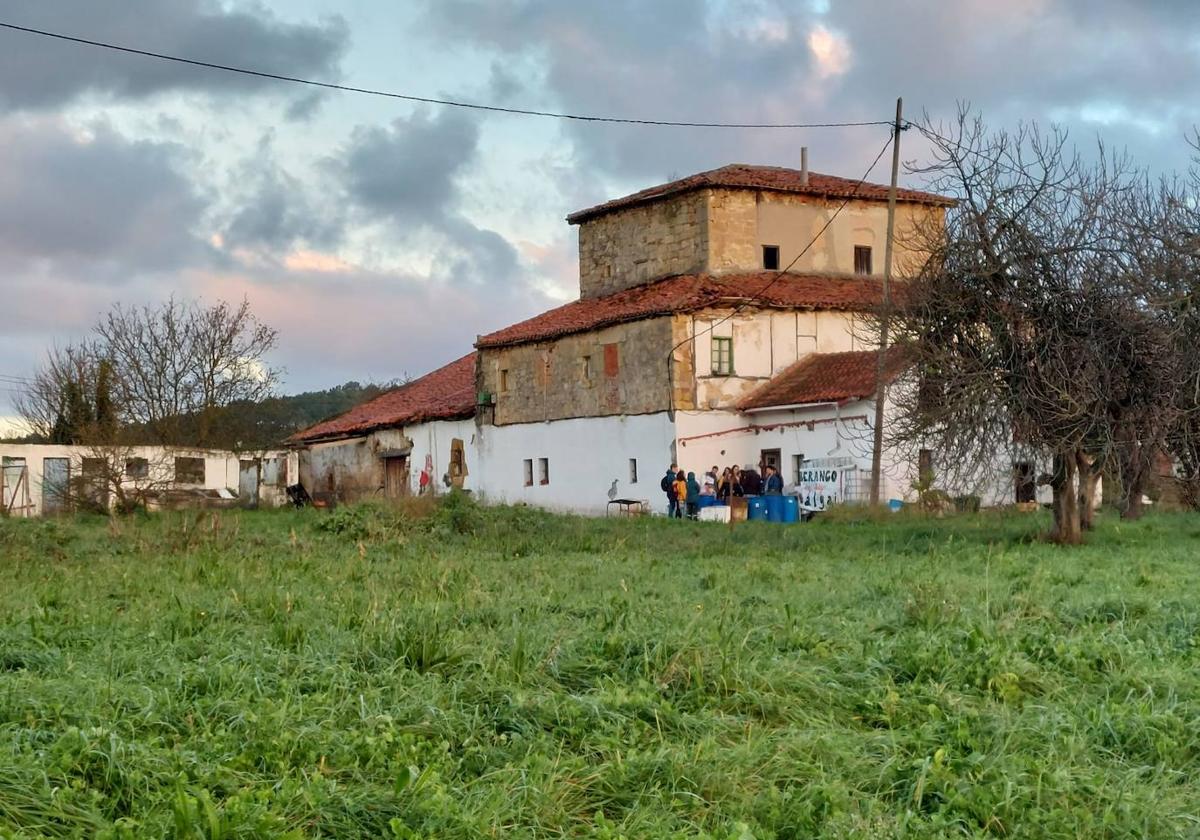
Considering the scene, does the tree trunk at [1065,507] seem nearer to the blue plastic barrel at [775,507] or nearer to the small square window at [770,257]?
the blue plastic barrel at [775,507]

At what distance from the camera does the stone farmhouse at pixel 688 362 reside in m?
36.0

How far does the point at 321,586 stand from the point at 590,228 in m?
34.1

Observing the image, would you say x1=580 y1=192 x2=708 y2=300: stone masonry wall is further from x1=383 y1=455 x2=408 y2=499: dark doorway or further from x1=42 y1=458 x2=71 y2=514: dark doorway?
x1=42 y1=458 x2=71 y2=514: dark doorway

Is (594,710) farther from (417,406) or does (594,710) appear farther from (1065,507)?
(417,406)

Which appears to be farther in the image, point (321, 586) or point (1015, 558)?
point (1015, 558)

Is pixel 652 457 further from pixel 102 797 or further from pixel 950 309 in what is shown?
pixel 102 797

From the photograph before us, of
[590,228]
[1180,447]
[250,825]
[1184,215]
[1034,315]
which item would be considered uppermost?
[590,228]

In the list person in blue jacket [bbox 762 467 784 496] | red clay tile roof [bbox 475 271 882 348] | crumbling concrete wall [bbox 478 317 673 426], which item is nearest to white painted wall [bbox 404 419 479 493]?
crumbling concrete wall [bbox 478 317 673 426]

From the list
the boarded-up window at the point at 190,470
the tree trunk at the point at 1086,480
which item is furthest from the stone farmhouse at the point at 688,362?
the boarded-up window at the point at 190,470

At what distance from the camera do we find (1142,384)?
19.8m

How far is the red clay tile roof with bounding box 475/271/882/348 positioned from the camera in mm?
37781

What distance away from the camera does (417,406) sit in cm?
5056

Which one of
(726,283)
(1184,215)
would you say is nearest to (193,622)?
(1184,215)

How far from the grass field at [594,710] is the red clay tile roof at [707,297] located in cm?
2483
